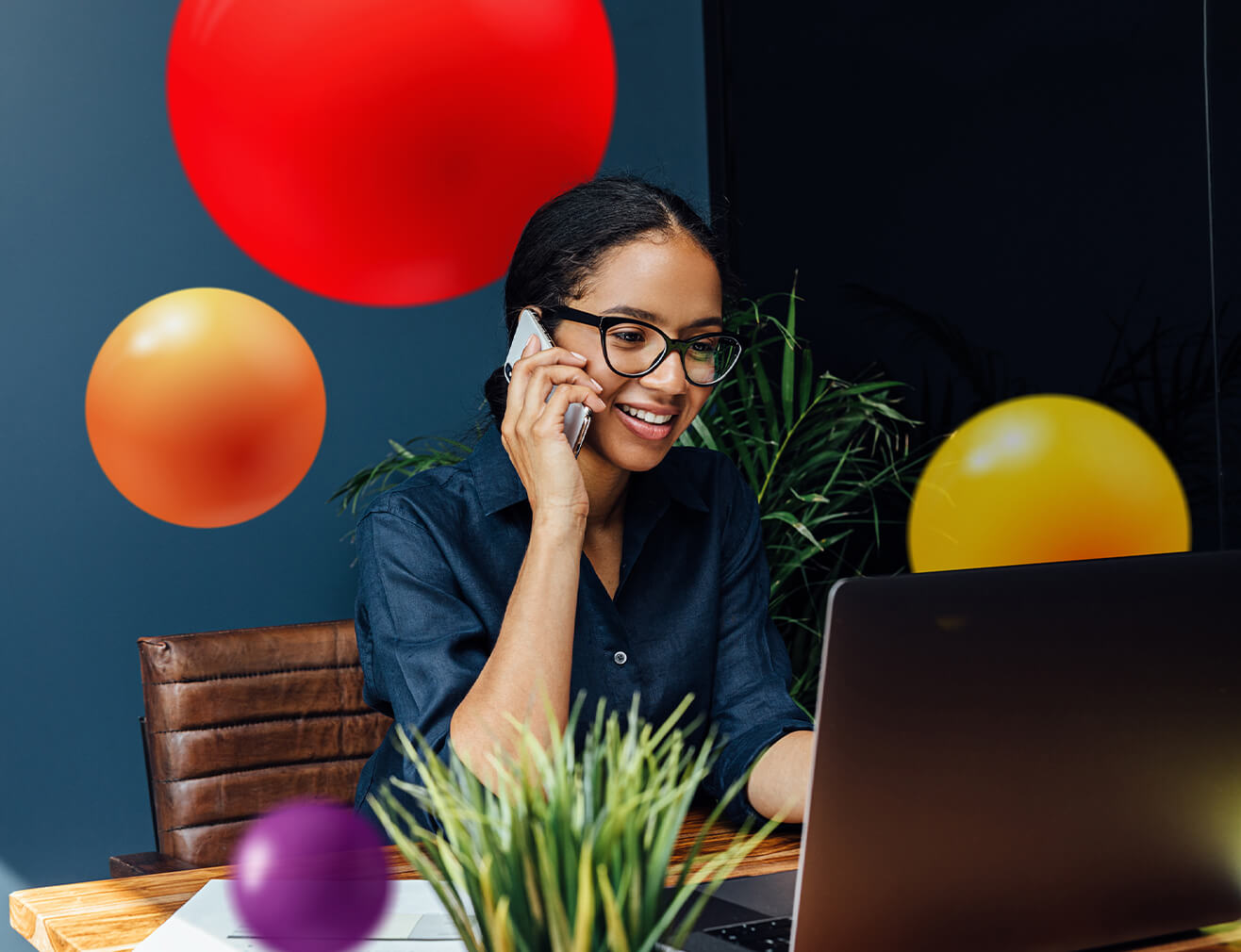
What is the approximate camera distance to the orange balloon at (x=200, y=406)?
217 centimetres

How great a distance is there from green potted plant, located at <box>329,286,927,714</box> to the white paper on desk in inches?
64.4

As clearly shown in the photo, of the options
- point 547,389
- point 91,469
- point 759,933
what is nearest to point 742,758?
point 547,389

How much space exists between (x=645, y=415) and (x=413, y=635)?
393 mm

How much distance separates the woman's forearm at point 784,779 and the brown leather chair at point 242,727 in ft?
3.15

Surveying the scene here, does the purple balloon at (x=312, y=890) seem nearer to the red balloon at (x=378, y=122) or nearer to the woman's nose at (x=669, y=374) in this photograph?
the woman's nose at (x=669, y=374)

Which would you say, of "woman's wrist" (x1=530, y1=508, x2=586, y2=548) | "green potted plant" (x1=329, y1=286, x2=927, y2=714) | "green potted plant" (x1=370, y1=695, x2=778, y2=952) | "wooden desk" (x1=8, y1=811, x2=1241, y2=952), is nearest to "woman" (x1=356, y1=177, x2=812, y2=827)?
"woman's wrist" (x1=530, y1=508, x2=586, y2=548)

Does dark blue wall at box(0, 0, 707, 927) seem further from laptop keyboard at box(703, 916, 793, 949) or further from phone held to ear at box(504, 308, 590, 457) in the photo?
laptop keyboard at box(703, 916, 793, 949)

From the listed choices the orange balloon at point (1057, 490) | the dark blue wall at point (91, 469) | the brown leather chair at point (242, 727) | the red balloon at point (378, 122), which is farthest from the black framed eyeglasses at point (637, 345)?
the dark blue wall at point (91, 469)

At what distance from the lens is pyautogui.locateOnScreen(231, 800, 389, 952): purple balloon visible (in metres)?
0.92

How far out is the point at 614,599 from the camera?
1605 millimetres

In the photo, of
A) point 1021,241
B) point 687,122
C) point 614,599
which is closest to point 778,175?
point 687,122

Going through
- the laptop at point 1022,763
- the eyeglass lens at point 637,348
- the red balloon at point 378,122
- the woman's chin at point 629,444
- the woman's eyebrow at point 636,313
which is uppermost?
the red balloon at point 378,122

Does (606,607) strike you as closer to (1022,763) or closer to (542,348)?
(542,348)

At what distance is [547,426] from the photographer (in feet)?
4.76
